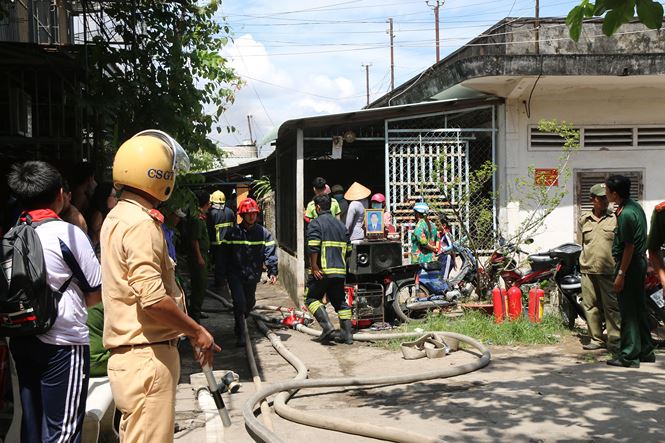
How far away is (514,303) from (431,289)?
1.25m

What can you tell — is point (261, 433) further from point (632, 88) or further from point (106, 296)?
point (632, 88)

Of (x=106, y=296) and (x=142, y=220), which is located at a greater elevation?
(x=142, y=220)

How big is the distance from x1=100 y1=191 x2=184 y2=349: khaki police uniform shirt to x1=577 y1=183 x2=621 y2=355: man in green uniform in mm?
5690

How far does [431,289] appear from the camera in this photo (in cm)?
988

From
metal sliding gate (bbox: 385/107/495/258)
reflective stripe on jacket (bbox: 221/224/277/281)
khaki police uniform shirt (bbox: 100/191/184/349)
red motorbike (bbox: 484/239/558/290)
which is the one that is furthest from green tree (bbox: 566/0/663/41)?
metal sliding gate (bbox: 385/107/495/258)

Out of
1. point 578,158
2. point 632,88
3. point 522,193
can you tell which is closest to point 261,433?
point 522,193

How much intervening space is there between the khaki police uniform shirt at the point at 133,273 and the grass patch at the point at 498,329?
5496mm

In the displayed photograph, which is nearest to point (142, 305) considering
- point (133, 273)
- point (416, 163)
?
point (133, 273)

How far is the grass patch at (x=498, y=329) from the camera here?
8.44m

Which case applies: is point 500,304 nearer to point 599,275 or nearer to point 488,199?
point 599,275

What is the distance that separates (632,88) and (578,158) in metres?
1.51

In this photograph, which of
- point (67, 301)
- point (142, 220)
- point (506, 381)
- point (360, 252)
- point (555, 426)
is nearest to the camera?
point (142, 220)

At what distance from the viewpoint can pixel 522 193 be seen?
1199 cm

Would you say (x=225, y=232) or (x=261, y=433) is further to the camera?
(x=225, y=232)
